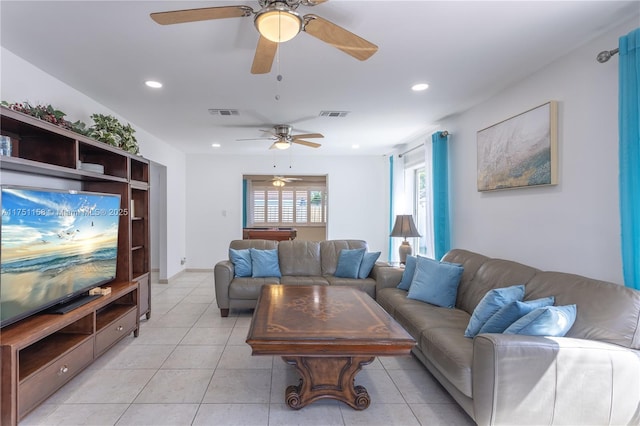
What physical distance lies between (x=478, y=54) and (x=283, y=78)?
1619 mm

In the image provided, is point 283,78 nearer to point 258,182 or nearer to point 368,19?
point 368,19

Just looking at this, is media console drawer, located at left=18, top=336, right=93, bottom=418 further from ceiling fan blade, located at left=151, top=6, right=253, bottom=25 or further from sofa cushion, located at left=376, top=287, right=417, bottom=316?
sofa cushion, located at left=376, top=287, right=417, bottom=316

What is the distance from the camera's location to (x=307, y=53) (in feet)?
7.59

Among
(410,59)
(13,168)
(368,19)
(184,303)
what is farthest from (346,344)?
(184,303)

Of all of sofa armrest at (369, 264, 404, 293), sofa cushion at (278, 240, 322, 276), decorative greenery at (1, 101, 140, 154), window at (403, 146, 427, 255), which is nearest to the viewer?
decorative greenery at (1, 101, 140, 154)

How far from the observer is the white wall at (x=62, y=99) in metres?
2.27

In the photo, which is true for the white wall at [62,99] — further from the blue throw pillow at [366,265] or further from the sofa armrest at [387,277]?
the sofa armrest at [387,277]

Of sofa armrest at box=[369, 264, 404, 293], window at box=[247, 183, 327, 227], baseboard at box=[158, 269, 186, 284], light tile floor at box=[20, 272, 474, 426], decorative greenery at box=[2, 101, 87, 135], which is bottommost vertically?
light tile floor at box=[20, 272, 474, 426]

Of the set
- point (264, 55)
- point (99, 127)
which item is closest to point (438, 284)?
point (264, 55)

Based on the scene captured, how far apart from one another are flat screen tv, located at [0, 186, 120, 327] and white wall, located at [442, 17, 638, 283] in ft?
12.6

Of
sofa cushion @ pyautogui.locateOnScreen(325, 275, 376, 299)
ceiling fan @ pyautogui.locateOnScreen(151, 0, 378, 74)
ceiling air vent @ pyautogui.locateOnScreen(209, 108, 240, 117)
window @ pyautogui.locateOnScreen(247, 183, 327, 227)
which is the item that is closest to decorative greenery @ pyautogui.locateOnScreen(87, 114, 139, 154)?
ceiling air vent @ pyautogui.locateOnScreen(209, 108, 240, 117)

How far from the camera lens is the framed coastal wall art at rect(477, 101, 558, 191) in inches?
97.4

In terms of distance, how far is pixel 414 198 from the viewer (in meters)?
5.66

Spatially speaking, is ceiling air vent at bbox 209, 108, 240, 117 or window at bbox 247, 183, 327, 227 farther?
window at bbox 247, 183, 327, 227
